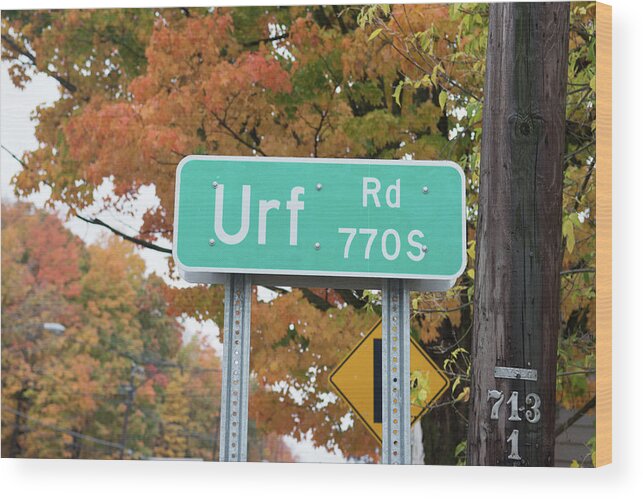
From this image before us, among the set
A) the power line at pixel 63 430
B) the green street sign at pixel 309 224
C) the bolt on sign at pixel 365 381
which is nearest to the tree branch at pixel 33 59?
the power line at pixel 63 430

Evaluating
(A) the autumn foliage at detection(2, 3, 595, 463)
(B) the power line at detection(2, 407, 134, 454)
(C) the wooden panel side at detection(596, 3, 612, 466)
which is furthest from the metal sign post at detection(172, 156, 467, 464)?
(B) the power line at detection(2, 407, 134, 454)

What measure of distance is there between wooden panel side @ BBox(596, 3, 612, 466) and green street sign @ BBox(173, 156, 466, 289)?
3963 mm

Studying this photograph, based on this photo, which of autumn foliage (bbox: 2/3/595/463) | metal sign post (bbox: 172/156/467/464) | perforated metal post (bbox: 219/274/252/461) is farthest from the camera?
autumn foliage (bbox: 2/3/595/463)

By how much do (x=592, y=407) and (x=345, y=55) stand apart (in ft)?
14.5

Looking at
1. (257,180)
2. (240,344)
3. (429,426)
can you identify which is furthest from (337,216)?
(429,426)

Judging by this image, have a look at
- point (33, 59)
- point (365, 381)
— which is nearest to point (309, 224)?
point (365, 381)

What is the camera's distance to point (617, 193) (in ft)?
24.0

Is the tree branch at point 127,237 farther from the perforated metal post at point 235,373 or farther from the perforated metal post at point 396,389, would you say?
the perforated metal post at point 396,389

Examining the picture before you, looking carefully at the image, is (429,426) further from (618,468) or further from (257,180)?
(257,180)

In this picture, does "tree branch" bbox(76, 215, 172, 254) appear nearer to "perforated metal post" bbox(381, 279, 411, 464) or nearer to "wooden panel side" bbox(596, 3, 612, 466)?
"wooden panel side" bbox(596, 3, 612, 466)

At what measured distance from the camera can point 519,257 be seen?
4.59 metres

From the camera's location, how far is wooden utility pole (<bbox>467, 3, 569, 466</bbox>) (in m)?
4.52

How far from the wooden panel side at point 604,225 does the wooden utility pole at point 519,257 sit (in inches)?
108

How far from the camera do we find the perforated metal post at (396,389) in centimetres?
372
